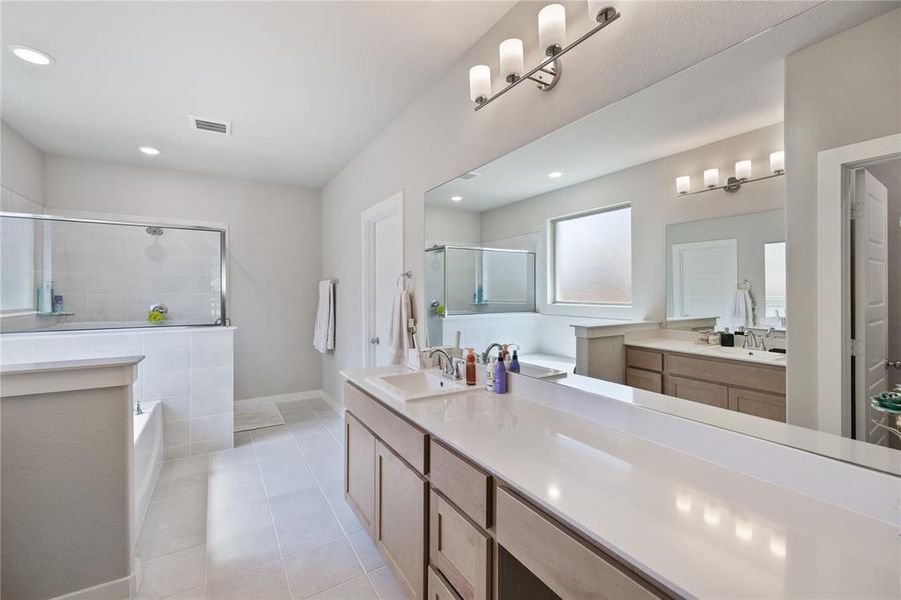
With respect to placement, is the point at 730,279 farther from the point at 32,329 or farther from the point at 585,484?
the point at 32,329

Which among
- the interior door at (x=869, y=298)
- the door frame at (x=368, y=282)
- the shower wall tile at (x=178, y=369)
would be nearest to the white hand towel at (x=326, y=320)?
the door frame at (x=368, y=282)

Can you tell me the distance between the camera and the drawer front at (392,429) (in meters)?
1.45

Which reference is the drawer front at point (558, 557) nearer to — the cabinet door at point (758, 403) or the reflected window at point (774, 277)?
the cabinet door at point (758, 403)

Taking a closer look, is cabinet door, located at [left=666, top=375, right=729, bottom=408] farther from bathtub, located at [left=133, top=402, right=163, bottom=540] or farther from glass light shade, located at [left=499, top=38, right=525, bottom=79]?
bathtub, located at [left=133, top=402, right=163, bottom=540]

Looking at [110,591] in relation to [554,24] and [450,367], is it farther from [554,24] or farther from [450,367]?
[554,24]

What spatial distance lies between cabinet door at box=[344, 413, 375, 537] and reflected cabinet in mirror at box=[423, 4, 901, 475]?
0.89 meters

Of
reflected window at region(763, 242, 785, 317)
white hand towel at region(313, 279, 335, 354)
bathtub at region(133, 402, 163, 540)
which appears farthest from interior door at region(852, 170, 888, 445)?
white hand towel at region(313, 279, 335, 354)

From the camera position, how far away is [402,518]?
5.20 ft

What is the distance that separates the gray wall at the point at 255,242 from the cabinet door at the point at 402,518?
10.7 ft

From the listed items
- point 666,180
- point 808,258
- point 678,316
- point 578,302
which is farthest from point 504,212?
point 808,258

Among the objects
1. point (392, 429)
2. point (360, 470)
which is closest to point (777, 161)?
point (392, 429)

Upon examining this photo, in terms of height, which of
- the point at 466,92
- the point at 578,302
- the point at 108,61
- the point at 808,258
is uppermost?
the point at 108,61

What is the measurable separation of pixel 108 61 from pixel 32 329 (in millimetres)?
2168

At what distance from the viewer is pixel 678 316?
1273mm
